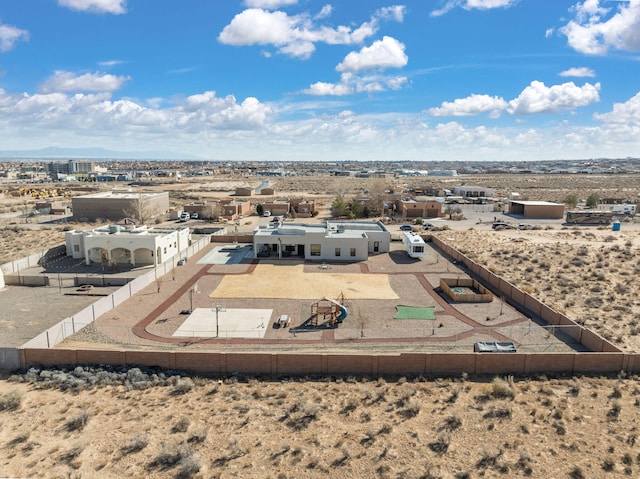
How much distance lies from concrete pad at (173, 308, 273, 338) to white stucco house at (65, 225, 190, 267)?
16.8m

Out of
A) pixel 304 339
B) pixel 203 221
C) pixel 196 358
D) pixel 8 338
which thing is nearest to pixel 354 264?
pixel 304 339

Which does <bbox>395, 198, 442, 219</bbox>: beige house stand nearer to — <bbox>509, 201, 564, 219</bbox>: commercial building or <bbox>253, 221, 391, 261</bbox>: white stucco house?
<bbox>509, 201, 564, 219</bbox>: commercial building

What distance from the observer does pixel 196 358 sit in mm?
23562

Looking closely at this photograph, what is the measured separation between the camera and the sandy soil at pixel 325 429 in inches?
640

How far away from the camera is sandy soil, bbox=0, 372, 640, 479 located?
1627 centimetres

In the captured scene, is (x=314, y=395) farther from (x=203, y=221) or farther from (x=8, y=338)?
(x=203, y=221)

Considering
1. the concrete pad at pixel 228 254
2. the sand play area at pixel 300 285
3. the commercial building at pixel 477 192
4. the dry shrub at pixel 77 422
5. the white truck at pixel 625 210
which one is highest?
the commercial building at pixel 477 192

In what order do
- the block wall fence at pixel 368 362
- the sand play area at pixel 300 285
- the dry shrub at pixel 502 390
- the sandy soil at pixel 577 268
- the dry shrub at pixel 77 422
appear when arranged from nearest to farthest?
the dry shrub at pixel 77 422
the dry shrub at pixel 502 390
the block wall fence at pixel 368 362
the sandy soil at pixel 577 268
the sand play area at pixel 300 285

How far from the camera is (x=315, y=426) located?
18766 millimetres

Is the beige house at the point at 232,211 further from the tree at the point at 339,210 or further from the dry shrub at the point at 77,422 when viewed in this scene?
the dry shrub at the point at 77,422

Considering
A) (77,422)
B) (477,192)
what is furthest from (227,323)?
(477,192)

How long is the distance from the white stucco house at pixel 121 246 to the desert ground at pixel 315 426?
81.4 ft

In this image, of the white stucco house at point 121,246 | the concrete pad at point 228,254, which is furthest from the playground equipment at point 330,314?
the white stucco house at point 121,246

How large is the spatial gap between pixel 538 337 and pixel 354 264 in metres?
23.4
